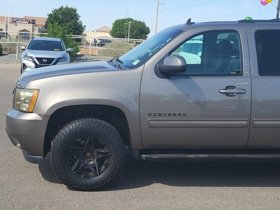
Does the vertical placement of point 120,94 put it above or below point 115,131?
above

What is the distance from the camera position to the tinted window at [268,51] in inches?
211

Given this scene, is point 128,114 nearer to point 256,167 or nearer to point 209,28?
point 209,28

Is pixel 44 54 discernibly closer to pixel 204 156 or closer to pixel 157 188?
pixel 157 188

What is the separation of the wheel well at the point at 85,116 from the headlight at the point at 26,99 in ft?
0.89

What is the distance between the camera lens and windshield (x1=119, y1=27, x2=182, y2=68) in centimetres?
536

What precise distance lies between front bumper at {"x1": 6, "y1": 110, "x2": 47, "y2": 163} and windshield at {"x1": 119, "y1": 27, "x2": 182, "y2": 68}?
1163 mm

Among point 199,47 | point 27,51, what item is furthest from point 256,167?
point 27,51

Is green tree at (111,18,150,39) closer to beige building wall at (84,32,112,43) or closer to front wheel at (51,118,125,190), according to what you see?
beige building wall at (84,32,112,43)

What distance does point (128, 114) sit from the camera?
5.13 m

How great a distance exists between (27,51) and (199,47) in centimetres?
1282

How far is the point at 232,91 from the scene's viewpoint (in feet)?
17.1

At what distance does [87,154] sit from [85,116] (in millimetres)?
413

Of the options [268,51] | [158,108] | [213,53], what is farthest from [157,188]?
[268,51]

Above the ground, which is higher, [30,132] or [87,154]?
[30,132]
